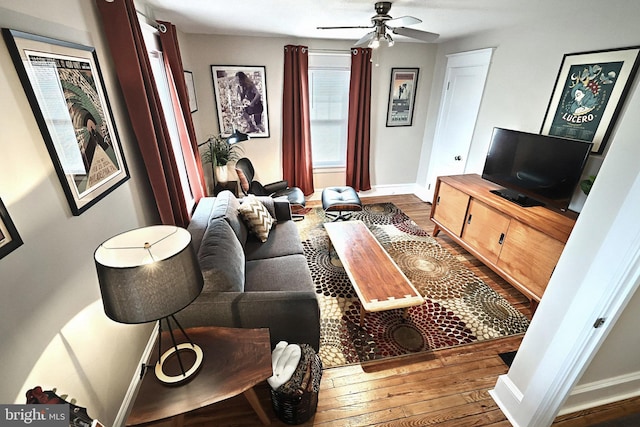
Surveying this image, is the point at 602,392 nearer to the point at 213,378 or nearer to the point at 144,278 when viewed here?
the point at 213,378

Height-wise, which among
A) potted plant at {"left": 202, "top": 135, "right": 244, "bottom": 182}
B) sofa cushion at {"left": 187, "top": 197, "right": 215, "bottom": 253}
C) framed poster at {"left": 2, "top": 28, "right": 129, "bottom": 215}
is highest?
framed poster at {"left": 2, "top": 28, "right": 129, "bottom": 215}

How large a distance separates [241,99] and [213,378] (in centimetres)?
349

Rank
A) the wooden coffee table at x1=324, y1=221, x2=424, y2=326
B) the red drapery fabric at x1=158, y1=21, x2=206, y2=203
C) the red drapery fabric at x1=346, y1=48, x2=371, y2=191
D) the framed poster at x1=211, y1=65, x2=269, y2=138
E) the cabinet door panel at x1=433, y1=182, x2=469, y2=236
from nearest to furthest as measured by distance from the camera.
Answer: the wooden coffee table at x1=324, y1=221, x2=424, y2=326
the red drapery fabric at x1=158, y1=21, x2=206, y2=203
the cabinet door panel at x1=433, y1=182, x2=469, y2=236
the framed poster at x1=211, y1=65, x2=269, y2=138
the red drapery fabric at x1=346, y1=48, x2=371, y2=191

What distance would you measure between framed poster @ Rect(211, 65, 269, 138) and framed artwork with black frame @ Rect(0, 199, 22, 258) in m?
3.23

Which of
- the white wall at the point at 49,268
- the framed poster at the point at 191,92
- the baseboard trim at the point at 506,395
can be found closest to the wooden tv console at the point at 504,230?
the baseboard trim at the point at 506,395

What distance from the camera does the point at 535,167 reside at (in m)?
2.42

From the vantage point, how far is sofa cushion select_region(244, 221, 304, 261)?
7.76 ft

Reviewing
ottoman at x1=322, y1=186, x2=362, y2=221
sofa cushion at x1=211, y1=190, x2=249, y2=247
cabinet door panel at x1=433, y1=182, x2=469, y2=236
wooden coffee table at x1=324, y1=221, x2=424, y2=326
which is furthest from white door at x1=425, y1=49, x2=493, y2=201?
sofa cushion at x1=211, y1=190, x2=249, y2=247

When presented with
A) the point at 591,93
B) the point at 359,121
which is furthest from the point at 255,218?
the point at 591,93

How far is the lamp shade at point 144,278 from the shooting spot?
2.83 ft

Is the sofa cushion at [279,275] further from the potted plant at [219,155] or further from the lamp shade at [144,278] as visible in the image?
the potted plant at [219,155]

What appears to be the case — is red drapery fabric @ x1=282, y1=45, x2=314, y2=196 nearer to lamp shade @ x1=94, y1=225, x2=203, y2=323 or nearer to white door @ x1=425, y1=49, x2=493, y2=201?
white door @ x1=425, y1=49, x2=493, y2=201

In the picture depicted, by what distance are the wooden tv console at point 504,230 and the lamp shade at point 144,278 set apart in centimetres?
249

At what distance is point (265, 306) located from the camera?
156 centimetres
